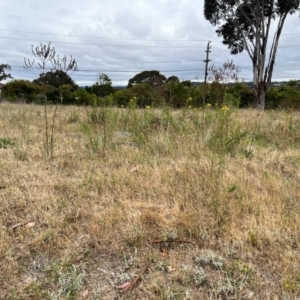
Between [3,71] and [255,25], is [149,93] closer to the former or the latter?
[255,25]

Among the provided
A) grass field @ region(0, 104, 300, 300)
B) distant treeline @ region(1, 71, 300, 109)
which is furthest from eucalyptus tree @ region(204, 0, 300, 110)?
grass field @ region(0, 104, 300, 300)

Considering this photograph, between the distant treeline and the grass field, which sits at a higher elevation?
the distant treeline

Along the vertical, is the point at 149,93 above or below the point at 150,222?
above

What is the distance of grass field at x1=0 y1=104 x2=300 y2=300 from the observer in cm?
157

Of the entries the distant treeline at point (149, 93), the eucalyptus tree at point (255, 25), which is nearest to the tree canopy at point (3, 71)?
the distant treeline at point (149, 93)

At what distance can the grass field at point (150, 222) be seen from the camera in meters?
1.57

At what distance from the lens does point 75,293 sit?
1.50 metres

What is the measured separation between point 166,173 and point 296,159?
1.79 m

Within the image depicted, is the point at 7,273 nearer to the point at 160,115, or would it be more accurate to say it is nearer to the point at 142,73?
the point at 160,115

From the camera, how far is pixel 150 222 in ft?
6.95

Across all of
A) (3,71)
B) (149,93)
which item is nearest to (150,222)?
(149,93)

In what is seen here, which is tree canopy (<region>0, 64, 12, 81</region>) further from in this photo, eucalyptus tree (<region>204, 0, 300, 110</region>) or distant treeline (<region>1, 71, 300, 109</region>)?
eucalyptus tree (<region>204, 0, 300, 110</region>)

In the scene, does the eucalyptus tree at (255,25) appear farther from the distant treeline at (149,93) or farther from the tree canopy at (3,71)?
the tree canopy at (3,71)

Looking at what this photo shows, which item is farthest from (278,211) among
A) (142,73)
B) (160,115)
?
(142,73)
